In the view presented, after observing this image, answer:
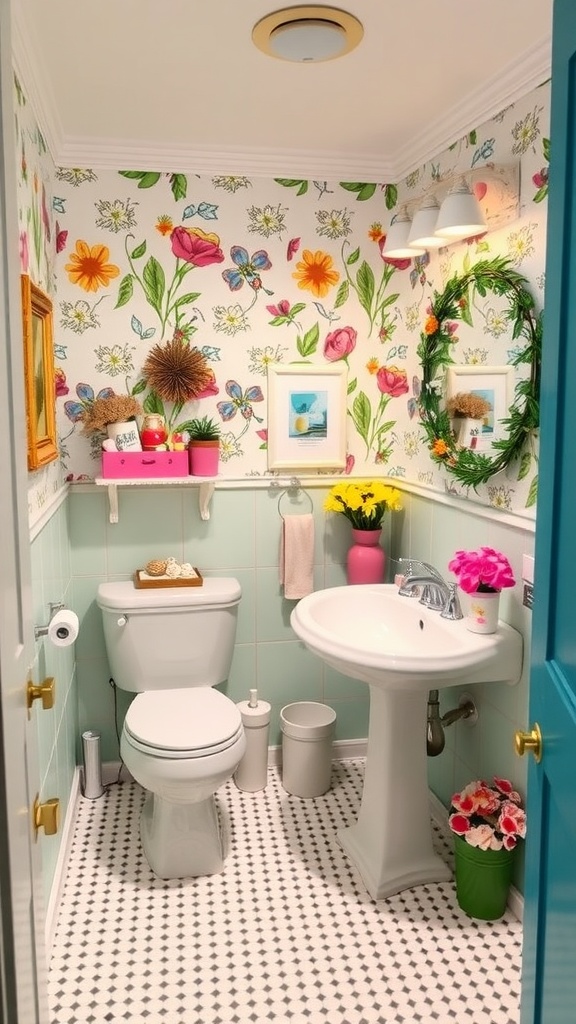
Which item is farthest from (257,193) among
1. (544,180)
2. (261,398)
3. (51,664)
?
(51,664)

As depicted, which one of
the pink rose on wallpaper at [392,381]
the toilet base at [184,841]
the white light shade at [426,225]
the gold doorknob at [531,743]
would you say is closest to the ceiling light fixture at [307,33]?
the white light shade at [426,225]

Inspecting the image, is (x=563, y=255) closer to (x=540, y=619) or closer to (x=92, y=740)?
(x=540, y=619)

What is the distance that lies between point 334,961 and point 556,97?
2.08 m

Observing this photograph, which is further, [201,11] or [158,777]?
[158,777]

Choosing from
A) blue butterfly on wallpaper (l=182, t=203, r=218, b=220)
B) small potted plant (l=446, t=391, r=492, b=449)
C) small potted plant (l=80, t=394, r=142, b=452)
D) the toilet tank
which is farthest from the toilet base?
blue butterfly on wallpaper (l=182, t=203, r=218, b=220)

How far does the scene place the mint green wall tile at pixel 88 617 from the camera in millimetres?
2990

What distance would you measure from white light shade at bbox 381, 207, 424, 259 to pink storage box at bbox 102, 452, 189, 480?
102 cm

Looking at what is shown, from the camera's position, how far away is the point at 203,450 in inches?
116

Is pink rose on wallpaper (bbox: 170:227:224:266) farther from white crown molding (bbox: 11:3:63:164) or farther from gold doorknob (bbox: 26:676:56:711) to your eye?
gold doorknob (bbox: 26:676:56:711)

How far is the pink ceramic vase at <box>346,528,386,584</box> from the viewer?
3.06m

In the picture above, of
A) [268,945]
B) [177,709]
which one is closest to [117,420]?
[177,709]

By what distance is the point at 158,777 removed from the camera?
7.75 feet

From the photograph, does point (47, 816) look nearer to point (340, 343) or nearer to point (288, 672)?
point (288, 672)

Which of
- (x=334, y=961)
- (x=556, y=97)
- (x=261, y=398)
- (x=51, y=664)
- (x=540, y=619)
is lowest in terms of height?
Result: (x=334, y=961)
